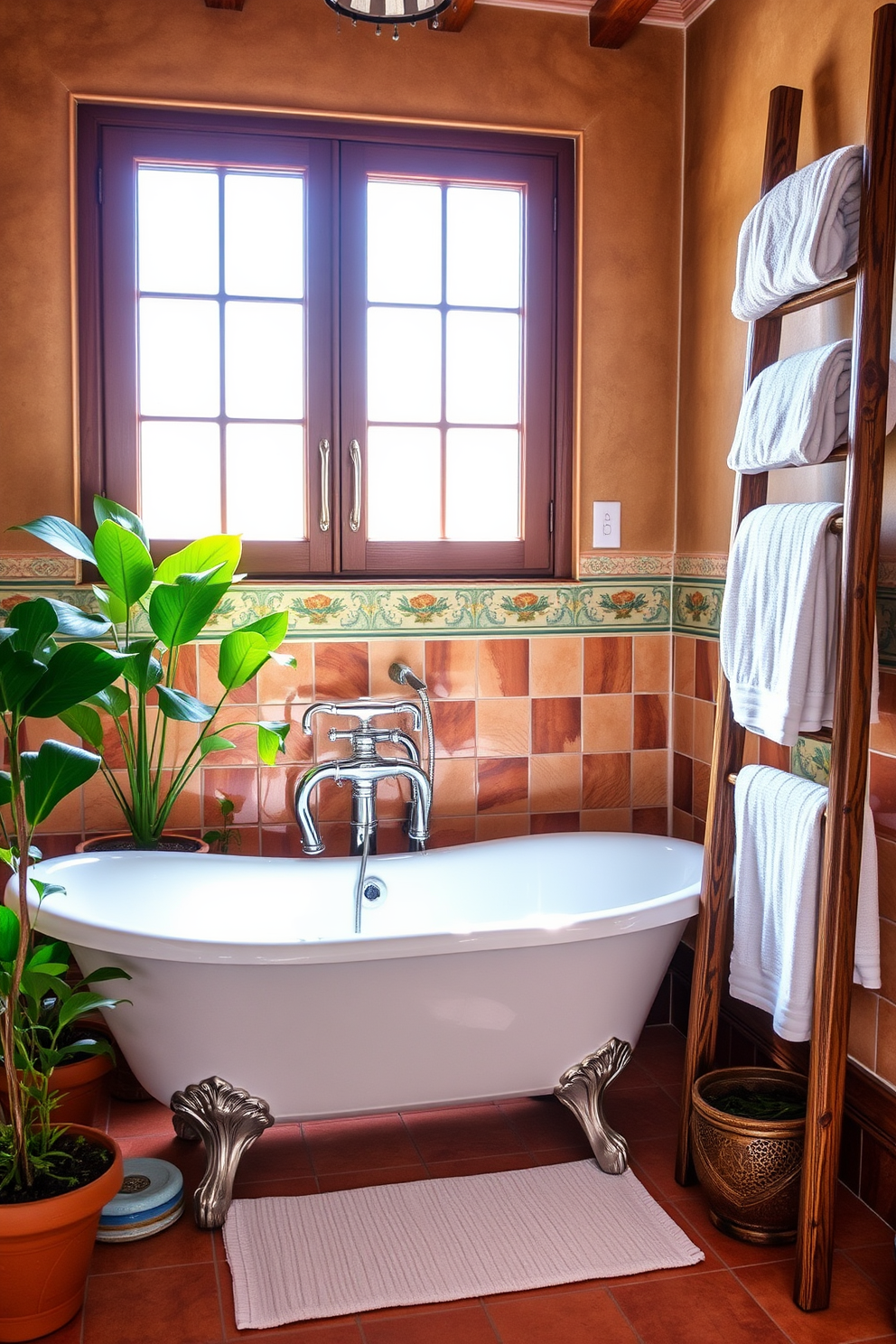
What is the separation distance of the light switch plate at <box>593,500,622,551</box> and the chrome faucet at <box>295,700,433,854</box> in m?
0.73

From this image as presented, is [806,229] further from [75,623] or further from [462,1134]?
[462,1134]

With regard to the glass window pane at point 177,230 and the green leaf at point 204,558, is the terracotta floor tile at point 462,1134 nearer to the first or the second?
the green leaf at point 204,558

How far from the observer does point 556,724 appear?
326cm

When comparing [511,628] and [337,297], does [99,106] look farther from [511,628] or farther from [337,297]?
[511,628]

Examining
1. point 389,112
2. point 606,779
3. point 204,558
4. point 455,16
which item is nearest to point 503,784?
point 606,779

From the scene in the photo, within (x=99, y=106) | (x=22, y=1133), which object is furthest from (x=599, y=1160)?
(x=99, y=106)

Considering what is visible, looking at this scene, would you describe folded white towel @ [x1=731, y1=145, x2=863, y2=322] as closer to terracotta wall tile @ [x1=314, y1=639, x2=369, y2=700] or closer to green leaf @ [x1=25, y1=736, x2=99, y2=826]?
terracotta wall tile @ [x1=314, y1=639, x2=369, y2=700]

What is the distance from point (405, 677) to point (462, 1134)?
113 cm

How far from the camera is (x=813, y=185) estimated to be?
6.90 feet

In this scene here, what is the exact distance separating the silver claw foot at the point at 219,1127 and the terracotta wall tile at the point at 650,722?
4.97ft

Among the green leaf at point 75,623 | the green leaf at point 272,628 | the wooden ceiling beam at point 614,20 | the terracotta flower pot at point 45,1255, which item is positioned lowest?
the terracotta flower pot at point 45,1255

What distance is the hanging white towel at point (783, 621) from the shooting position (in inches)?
83.5

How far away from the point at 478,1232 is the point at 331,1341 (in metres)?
0.41

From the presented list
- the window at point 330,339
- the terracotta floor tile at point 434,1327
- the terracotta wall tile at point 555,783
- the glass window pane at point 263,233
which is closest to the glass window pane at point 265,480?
the window at point 330,339
